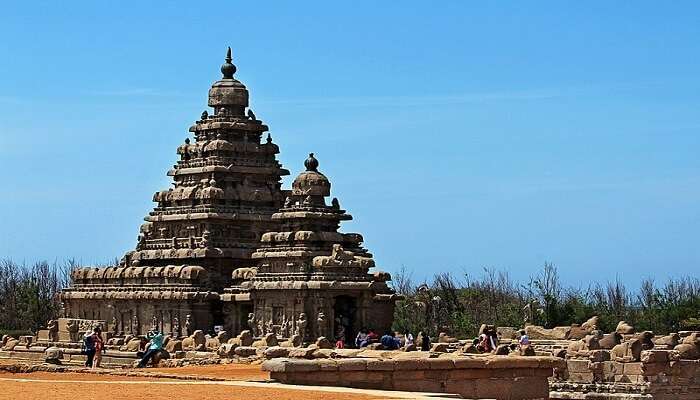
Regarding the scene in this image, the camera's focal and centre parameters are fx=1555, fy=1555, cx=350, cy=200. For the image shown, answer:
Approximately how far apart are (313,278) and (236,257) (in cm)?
868

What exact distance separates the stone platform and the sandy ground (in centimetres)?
117

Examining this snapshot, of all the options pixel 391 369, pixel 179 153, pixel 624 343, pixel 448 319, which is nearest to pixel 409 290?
pixel 448 319

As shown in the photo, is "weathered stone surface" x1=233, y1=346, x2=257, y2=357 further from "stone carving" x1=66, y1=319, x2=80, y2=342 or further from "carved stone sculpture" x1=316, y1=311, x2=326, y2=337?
"stone carving" x1=66, y1=319, x2=80, y2=342

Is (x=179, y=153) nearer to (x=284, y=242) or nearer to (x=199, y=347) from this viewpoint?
(x=284, y=242)

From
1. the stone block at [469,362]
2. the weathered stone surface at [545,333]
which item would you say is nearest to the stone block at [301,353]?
the stone block at [469,362]

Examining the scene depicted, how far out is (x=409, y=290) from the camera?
106188 millimetres

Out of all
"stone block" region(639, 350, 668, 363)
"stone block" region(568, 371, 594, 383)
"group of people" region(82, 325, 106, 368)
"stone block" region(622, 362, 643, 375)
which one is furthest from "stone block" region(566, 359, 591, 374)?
"group of people" region(82, 325, 106, 368)

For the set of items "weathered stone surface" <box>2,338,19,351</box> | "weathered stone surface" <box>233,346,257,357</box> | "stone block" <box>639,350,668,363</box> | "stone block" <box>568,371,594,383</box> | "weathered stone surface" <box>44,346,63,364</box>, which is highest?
"weathered stone surface" <box>2,338,19,351</box>

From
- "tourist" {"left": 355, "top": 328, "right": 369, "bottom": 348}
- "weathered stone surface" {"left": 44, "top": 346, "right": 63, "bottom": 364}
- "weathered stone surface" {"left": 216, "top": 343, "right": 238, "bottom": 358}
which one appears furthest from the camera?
"tourist" {"left": 355, "top": 328, "right": 369, "bottom": 348}

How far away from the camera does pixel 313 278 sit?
62.7m

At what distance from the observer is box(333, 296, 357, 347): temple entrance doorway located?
210 ft

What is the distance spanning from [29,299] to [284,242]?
33279 millimetres

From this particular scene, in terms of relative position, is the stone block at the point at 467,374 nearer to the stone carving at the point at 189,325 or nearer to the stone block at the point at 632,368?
the stone block at the point at 632,368

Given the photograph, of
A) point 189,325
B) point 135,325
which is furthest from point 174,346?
point 135,325
